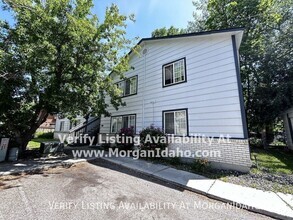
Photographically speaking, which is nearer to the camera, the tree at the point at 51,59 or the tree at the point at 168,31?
the tree at the point at 51,59

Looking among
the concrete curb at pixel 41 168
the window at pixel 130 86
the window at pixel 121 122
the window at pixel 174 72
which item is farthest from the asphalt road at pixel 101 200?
the window at pixel 130 86

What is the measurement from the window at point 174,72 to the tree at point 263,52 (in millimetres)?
8648

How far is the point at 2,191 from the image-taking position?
4.47m

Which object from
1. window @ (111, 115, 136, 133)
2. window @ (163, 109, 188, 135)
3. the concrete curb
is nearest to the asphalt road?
the concrete curb

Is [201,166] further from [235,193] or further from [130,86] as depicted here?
[130,86]

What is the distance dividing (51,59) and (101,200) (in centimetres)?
649

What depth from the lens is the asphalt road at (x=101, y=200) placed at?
3445 mm

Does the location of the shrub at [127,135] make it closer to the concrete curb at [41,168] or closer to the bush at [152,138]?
the bush at [152,138]

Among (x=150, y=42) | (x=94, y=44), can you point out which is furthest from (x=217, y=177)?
(x=150, y=42)

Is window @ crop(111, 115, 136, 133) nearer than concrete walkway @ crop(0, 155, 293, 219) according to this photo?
No

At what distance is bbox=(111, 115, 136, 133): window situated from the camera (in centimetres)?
1170

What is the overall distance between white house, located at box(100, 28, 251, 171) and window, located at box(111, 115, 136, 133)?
12 centimetres

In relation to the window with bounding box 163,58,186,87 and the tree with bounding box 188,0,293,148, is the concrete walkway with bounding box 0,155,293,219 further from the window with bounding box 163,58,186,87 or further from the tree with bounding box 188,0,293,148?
the tree with bounding box 188,0,293,148

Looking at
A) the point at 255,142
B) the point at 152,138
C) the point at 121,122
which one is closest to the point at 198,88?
the point at 152,138
